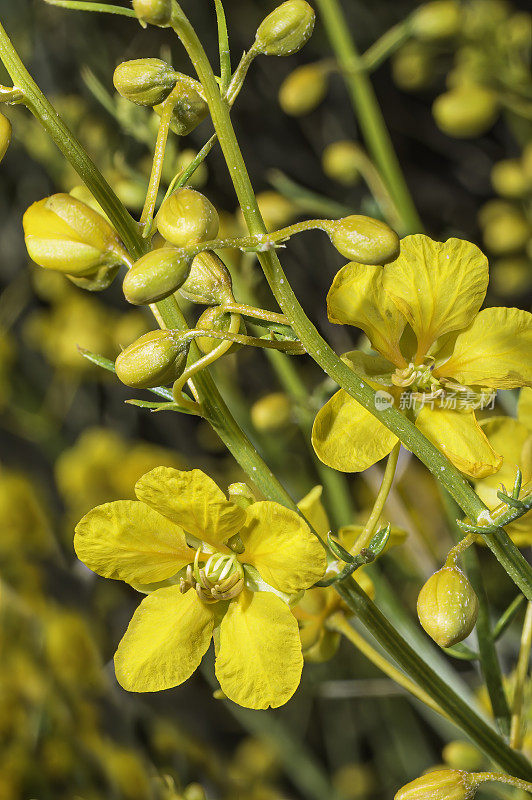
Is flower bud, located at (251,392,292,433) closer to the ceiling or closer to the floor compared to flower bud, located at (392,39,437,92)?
closer to the floor

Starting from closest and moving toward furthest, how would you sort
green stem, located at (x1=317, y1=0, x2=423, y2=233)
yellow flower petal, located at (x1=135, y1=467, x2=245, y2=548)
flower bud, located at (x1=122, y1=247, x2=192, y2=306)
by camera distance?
1. flower bud, located at (x1=122, y1=247, x2=192, y2=306)
2. yellow flower petal, located at (x1=135, y1=467, x2=245, y2=548)
3. green stem, located at (x1=317, y1=0, x2=423, y2=233)

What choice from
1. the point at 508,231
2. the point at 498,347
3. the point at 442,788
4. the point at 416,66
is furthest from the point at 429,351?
the point at 416,66

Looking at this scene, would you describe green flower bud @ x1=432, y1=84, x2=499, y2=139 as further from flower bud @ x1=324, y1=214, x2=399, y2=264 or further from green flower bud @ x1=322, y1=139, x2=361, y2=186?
flower bud @ x1=324, y1=214, x2=399, y2=264

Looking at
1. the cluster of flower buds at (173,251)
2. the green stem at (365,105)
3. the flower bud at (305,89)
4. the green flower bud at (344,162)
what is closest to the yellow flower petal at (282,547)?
the cluster of flower buds at (173,251)

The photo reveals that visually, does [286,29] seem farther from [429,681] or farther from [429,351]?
[429,681]

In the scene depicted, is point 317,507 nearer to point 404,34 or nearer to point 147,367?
point 147,367

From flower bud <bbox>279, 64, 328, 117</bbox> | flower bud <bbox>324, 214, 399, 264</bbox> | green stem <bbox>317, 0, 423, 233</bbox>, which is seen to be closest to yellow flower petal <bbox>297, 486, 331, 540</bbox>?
flower bud <bbox>324, 214, 399, 264</bbox>

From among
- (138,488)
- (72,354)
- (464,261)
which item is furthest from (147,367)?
(72,354)
